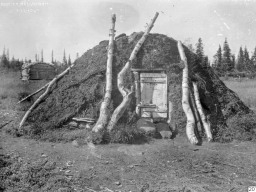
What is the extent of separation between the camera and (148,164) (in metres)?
6.01

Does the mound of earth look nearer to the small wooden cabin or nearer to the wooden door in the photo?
the wooden door

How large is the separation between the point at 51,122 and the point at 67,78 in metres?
2.71

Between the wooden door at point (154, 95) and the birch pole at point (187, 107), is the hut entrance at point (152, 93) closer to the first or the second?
the wooden door at point (154, 95)

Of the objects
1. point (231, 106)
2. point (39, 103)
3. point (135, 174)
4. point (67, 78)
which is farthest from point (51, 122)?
point (231, 106)

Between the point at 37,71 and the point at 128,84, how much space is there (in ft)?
57.0

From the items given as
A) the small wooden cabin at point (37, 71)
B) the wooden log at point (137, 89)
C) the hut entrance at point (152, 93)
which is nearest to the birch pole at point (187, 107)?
the hut entrance at point (152, 93)

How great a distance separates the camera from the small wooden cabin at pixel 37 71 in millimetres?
23578

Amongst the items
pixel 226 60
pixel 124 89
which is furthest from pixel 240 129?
pixel 226 60

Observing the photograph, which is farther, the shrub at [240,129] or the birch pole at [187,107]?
the shrub at [240,129]

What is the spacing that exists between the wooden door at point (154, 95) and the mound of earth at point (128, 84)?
1.03 feet

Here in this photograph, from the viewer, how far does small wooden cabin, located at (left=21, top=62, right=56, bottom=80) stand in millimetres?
23578

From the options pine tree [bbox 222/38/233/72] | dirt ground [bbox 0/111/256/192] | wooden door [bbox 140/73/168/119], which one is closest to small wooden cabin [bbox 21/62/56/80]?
dirt ground [bbox 0/111/256/192]

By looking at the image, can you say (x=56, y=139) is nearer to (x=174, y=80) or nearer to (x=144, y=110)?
(x=144, y=110)

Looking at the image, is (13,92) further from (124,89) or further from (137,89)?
(137,89)
